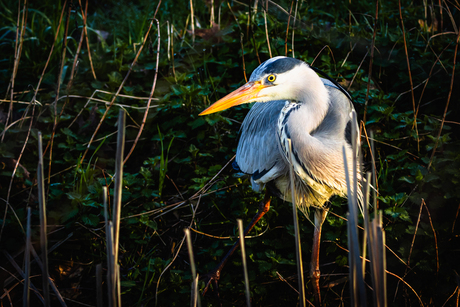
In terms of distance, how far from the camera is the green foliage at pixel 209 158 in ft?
6.79

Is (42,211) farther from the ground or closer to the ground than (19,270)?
farther from the ground

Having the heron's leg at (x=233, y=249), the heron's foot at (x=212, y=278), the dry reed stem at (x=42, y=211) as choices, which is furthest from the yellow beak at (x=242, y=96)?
the heron's foot at (x=212, y=278)

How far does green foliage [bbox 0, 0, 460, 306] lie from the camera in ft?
6.79

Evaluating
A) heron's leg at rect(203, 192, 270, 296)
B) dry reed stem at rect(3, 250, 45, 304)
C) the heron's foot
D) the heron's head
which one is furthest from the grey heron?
dry reed stem at rect(3, 250, 45, 304)

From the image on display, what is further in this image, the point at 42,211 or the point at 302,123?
the point at 302,123

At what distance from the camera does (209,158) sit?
275 centimetres

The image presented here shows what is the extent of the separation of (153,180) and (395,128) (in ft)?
5.58

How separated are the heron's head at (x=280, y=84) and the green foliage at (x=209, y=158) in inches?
26.0

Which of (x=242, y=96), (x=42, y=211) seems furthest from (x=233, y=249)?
(x=42, y=211)

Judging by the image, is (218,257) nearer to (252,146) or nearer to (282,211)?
(282,211)

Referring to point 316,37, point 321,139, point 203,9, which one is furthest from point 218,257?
point 203,9

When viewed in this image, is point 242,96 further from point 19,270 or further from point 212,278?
point 19,270

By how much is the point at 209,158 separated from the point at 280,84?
3.69 ft

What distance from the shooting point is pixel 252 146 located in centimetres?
220
